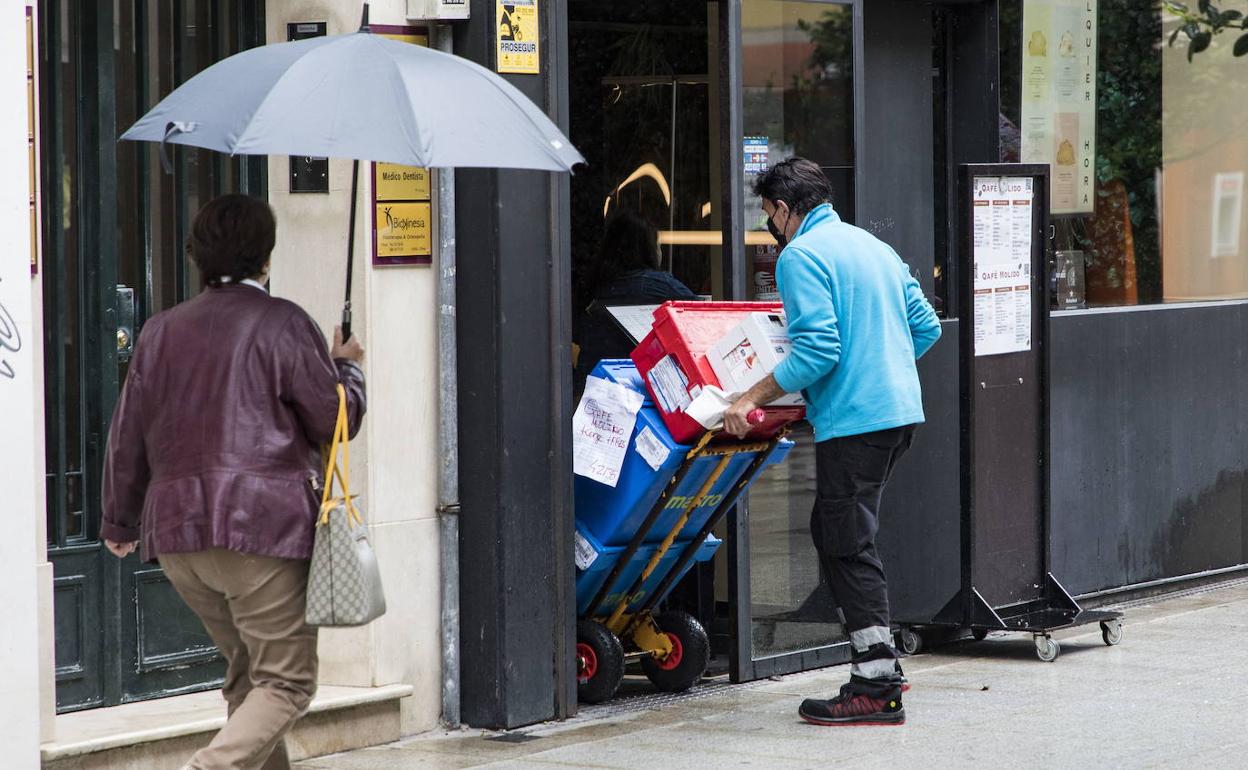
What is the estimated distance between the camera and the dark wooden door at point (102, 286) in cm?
598

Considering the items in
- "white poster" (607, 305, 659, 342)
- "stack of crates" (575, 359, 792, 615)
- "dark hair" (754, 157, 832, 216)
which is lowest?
"stack of crates" (575, 359, 792, 615)

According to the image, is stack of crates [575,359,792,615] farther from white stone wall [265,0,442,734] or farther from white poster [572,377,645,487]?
white stone wall [265,0,442,734]

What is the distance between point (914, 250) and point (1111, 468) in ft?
5.30

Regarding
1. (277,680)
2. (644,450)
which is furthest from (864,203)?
(277,680)

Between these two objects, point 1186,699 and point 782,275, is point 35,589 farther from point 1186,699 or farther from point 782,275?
point 1186,699

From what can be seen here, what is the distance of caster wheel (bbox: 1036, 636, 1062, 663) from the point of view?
7832 mm

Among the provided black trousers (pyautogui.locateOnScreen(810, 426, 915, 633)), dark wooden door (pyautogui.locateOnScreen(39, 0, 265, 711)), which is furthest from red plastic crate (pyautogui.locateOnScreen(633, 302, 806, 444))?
dark wooden door (pyautogui.locateOnScreen(39, 0, 265, 711))

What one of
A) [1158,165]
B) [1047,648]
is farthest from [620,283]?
[1158,165]

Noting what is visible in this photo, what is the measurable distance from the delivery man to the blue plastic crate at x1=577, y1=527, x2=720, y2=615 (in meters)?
0.57

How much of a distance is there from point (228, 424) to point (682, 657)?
2931 millimetres

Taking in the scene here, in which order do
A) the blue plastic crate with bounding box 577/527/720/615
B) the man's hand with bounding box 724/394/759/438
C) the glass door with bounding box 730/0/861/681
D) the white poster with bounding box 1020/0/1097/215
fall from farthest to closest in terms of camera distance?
the white poster with bounding box 1020/0/1097/215
the glass door with bounding box 730/0/861/681
the blue plastic crate with bounding box 577/527/720/615
the man's hand with bounding box 724/394/759/438

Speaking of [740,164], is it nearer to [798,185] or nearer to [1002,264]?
[798,185]

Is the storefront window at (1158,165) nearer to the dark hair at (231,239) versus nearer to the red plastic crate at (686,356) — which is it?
the red plastic crate at (686,356)

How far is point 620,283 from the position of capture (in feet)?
25.8
